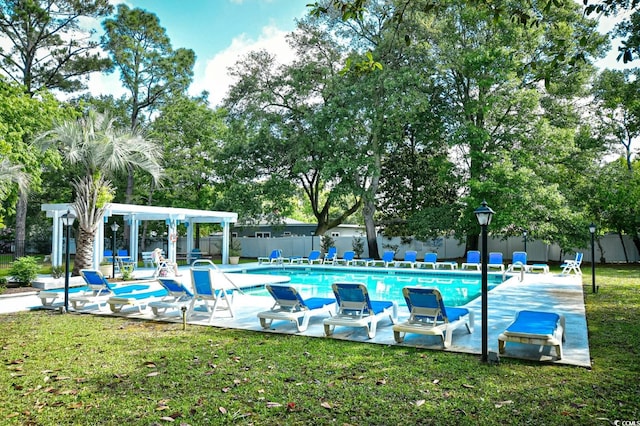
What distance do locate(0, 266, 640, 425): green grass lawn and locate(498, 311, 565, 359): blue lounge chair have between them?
0.94ft

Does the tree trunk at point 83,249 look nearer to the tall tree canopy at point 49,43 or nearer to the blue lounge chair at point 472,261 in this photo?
the blue lounge chair at point 472,261

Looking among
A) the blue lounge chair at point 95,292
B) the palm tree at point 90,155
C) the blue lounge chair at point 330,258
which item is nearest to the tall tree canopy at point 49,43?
the palm tree at point 90,155

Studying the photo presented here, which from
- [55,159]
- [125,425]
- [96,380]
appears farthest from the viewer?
[55,159]

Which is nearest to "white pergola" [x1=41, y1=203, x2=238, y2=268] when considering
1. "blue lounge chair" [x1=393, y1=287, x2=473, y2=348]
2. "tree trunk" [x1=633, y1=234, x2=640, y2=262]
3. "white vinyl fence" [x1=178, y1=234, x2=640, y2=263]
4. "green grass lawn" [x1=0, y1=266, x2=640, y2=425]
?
"white vinyl fence" [x1=178, y1=234, x2=640, y2=263]

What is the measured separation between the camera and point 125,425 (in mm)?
3895

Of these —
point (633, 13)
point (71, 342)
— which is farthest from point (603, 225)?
point (71, 342)

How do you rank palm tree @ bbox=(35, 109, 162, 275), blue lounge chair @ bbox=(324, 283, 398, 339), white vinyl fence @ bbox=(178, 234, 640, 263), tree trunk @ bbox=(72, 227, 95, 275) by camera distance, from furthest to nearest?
white vinyl fence @ bbox=(178, 234, 640, 263) → tree trunk @ bbox=(72, 227, 95, 275) → palm tree @ bbox=(35, 109, 162, 275) → blue lounge chair @ bbox=(324, 283, 398, 339)

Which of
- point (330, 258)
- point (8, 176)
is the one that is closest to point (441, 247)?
point (330, 258)

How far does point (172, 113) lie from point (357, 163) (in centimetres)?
1284

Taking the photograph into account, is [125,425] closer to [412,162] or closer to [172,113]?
[412,162]

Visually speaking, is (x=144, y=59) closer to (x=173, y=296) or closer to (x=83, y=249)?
(x=83, y=249)

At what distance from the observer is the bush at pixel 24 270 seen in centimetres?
1309

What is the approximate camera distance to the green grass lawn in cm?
410

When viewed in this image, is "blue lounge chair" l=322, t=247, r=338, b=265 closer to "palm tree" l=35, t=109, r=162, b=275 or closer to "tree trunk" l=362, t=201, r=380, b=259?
"tree trunk" l=362, t=201, r=380, b=259
